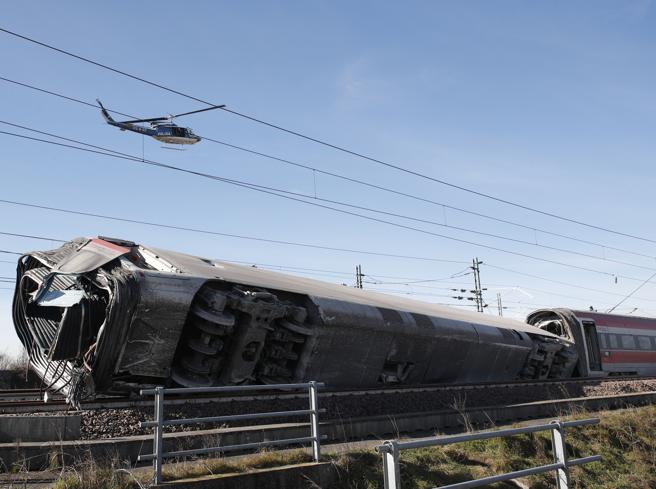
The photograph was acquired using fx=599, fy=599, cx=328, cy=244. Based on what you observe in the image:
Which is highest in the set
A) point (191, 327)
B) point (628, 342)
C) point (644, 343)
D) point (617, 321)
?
point (191, 327)

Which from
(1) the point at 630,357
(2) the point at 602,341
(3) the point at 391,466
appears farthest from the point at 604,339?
(3) the point at 391,466

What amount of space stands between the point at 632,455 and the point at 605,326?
17.0 meters

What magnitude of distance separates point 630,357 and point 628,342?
672mm

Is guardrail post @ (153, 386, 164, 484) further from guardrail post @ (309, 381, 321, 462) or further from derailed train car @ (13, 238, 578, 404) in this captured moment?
derailed train car @ (13, 238, 578, 404)

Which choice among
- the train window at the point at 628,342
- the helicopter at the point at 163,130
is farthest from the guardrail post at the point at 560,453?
the train window at the point at 628,342

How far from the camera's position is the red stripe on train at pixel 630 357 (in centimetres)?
2609

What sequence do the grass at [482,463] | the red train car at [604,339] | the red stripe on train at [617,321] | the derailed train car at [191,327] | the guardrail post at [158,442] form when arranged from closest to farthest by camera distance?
the guardrail post at [158,442], the grass at [482,463], the derailed train car at [191,327], the red train car at [604,339], the red stripe on train at [617,321]

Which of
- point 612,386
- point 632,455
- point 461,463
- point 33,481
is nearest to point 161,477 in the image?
point 33,481

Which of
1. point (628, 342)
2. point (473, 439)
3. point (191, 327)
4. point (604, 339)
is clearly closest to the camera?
point (473, 439)

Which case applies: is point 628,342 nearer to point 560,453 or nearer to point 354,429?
point 354,429

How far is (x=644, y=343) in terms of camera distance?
2816cm

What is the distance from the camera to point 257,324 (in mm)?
11484

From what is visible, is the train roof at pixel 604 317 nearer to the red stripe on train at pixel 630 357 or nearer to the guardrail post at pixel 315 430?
the red stripe on train at pixel 630 357

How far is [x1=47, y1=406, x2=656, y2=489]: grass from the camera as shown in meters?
6.39
